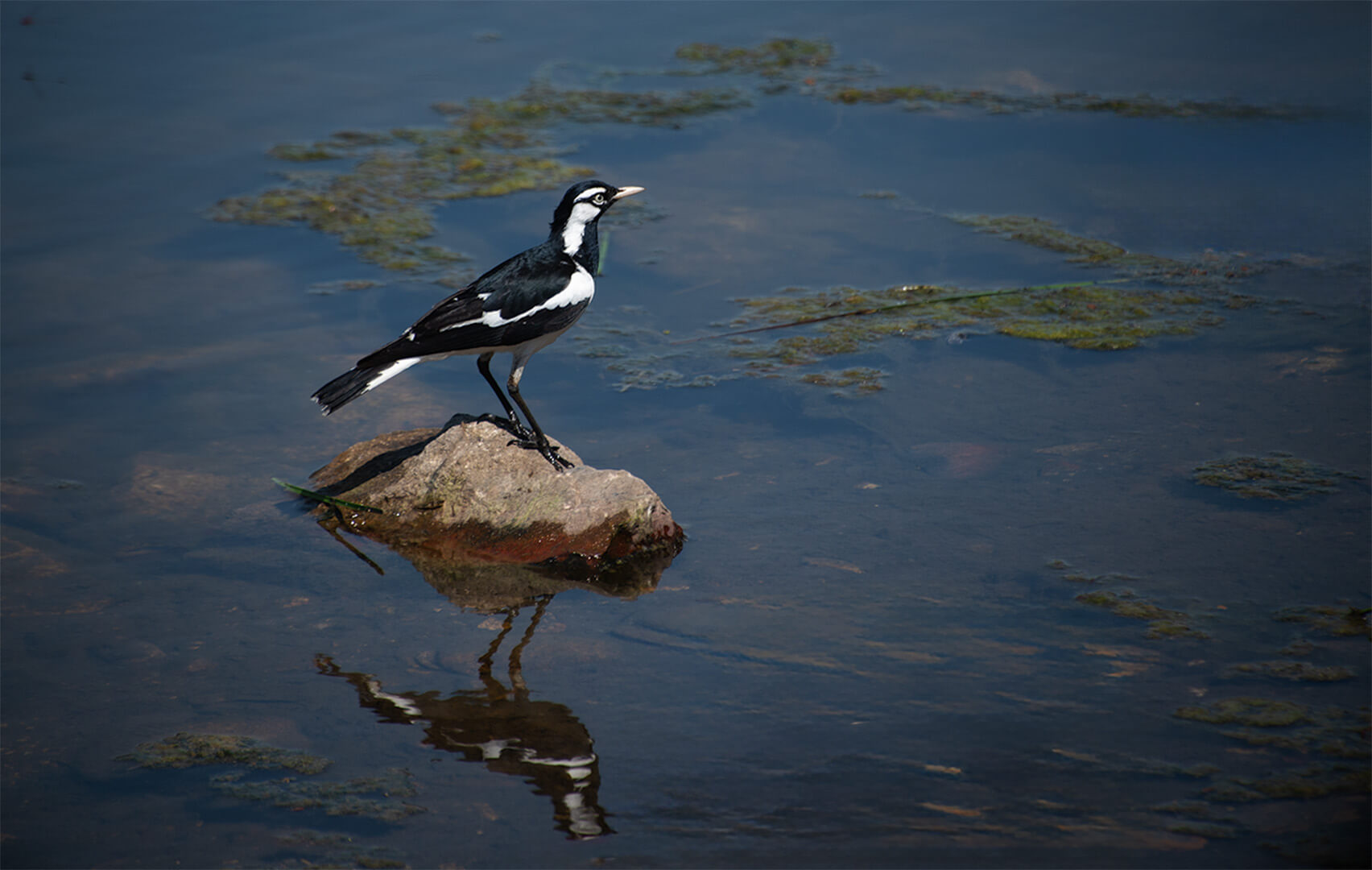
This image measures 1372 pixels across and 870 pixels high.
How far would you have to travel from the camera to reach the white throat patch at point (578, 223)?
5.55 metres

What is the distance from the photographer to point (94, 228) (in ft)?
27.6

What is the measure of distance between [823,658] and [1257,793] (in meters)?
1.49

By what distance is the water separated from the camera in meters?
3.81

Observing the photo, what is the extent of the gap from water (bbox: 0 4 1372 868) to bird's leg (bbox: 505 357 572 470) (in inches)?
21.1

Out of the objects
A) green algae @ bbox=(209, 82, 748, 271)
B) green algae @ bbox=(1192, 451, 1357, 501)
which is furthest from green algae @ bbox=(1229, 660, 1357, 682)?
green algae @ bbox=(209, 82, 748, 271)

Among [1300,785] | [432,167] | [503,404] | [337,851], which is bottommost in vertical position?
[337,851]

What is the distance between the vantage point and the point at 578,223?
5566 millimetres

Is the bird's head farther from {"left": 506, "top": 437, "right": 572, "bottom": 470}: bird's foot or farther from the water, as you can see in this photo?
the water

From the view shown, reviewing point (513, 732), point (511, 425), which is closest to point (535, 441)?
point (511, 425)

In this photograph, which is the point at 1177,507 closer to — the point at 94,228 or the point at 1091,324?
the point at 1091,324

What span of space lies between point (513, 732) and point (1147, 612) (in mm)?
2430

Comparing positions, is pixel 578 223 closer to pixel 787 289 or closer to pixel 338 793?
pixel 787 289

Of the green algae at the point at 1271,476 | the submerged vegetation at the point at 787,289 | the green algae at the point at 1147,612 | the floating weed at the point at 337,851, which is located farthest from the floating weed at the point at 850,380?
the floating weed at the point at 337,851

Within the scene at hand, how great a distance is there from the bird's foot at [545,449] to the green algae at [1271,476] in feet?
9.43
